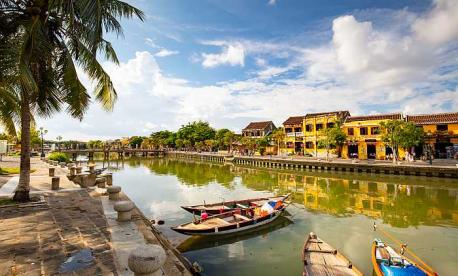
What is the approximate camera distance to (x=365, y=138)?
4697 centimetres

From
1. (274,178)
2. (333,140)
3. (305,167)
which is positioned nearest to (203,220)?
(274,178)

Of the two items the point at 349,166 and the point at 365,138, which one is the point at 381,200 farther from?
the point at 365,138

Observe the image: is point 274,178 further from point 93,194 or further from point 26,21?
point 26,21

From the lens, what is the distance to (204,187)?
31203mm

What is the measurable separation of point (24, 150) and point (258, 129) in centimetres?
6470

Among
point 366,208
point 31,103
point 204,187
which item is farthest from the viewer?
point 204,187

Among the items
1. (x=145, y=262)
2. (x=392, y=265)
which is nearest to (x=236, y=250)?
(x=392, y=265)

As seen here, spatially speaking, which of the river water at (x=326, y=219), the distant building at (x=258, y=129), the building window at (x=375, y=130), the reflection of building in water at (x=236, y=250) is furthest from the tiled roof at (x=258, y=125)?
the reflection of building in water at (x=236, y=250)

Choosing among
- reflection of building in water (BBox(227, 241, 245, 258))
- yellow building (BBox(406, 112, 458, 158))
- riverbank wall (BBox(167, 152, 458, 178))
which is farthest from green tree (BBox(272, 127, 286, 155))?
reflection of building in water (BBox(227, 241, 245, 258))

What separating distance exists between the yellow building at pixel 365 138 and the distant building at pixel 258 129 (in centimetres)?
2544

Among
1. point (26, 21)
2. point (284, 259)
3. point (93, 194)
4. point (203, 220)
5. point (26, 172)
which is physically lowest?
point (284, 259)

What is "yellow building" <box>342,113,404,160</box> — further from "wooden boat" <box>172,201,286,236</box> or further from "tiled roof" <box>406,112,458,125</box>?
"wooden boat" <box>172,201,286,236</box>

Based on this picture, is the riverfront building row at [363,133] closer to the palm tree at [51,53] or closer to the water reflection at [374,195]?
the water reflection at [374,195]

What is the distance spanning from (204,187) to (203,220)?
55.9 ft
